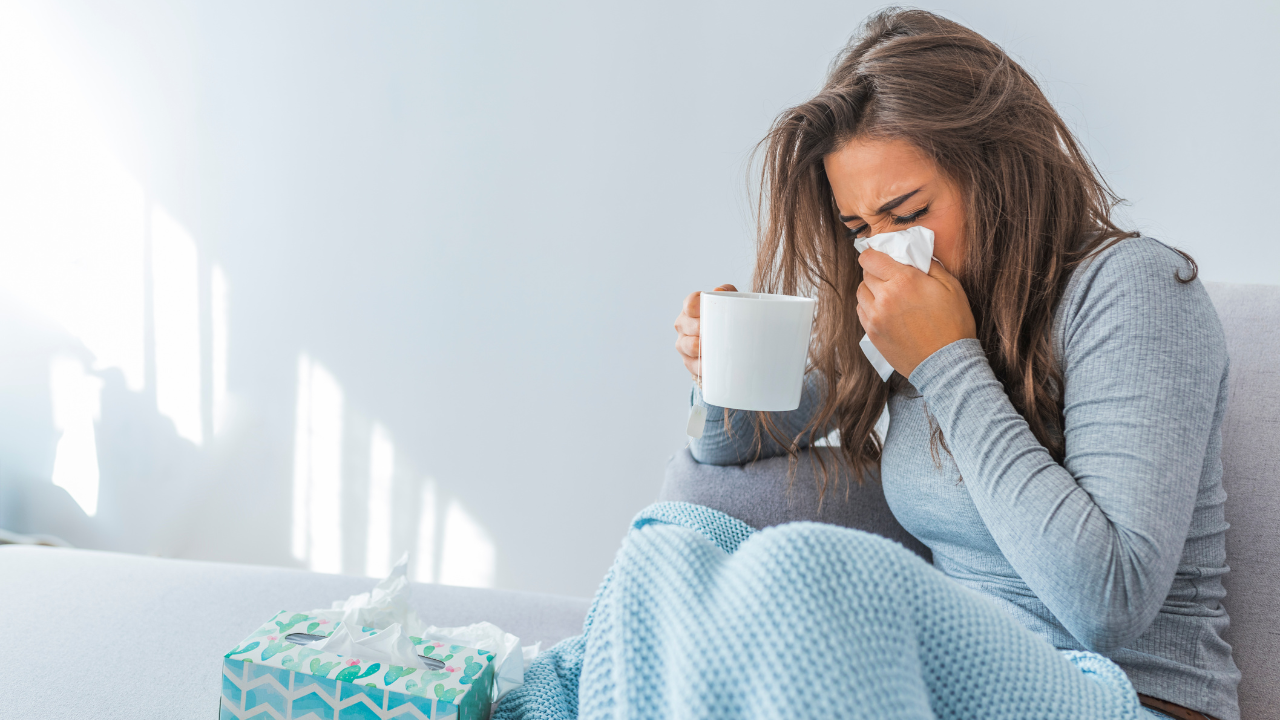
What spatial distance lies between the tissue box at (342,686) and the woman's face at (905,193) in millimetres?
585

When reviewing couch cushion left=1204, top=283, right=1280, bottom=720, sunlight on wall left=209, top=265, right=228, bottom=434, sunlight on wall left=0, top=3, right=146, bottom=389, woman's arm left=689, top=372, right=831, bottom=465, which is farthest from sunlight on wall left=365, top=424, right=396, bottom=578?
couch cushion left=1204, top=283, right=1280, bottom=720

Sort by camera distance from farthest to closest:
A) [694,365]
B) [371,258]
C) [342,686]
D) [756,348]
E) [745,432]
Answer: [371,258] < [745,432] < [694,365] < [756,348] < [342,686]

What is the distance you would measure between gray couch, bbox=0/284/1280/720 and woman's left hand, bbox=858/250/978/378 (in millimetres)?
290

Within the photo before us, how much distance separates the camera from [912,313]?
2.37ft

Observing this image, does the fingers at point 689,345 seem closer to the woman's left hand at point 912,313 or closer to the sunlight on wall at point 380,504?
the woman's left hand at point 912,313

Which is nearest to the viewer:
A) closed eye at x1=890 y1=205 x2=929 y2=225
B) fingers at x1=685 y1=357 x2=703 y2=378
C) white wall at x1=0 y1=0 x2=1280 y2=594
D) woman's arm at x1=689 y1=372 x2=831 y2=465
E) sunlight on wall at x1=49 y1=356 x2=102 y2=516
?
closed eye at x1=890 y1=205 x2=929 y2=225

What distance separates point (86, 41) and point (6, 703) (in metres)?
1.58

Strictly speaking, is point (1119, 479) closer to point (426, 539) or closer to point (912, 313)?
point (912, 313)

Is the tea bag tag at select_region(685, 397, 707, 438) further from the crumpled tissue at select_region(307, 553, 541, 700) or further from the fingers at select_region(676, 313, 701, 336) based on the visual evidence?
the crumpled tissue at select_region(307, 553, 541, 700)

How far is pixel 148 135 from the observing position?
167 centimetres

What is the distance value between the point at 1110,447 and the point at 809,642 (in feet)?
1.26

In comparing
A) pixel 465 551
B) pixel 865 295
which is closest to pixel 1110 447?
pixel 865 295

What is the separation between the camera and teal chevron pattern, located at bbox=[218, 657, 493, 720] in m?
→ 0.55

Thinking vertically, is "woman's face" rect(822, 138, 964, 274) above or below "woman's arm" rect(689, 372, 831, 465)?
above
